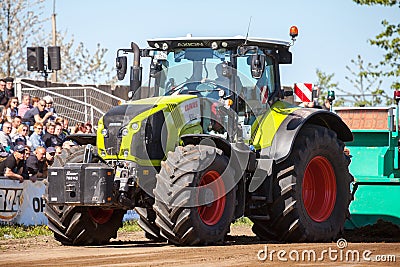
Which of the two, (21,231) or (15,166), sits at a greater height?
(15,166)

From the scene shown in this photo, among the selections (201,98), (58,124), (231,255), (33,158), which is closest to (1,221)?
(33,158)

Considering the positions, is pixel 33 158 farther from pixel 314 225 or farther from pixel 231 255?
pixel 231 255

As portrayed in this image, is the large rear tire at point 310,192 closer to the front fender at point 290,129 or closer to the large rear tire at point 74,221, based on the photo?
the front fender at point 290,129

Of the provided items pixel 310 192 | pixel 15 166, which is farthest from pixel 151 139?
pixel 15 166

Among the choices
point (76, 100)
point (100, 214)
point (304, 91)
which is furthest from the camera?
point (76, 100)

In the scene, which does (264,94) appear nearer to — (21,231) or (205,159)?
(205,159)

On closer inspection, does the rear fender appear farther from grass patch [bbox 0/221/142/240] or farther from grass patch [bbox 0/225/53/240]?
grass patch [bbox 0/225/53/240]

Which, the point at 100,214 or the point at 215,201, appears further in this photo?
the point at 100,214

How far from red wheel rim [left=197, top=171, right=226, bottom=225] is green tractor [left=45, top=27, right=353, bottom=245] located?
15mm

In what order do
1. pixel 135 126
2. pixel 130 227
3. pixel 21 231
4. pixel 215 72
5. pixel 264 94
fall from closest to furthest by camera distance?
pixel 135 126, pixel 215 72, pixel 264 94, pixel 21 231, pixel 130 227

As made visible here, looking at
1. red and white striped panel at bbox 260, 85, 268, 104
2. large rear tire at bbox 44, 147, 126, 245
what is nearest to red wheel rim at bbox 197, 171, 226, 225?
large rear tire at bbox 44, 147, 126, 245

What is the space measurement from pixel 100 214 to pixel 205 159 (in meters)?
2.04

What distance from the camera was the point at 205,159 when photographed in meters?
11.6

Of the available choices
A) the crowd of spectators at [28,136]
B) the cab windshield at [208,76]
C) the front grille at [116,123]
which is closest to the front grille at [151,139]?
the front grille at [116,123]
